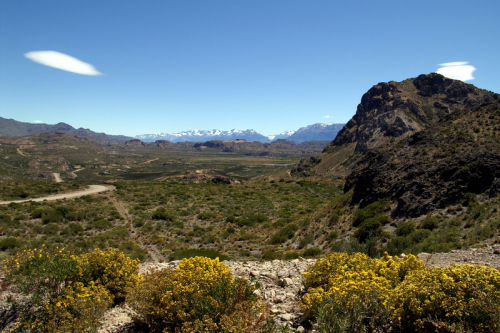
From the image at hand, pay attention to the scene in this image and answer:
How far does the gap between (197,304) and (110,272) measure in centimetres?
341

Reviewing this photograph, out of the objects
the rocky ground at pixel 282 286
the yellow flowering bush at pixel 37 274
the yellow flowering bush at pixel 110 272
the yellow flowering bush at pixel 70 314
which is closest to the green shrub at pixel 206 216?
the rocky ground at pixel 282 286

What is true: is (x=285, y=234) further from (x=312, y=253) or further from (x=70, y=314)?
(x=70, y=314)

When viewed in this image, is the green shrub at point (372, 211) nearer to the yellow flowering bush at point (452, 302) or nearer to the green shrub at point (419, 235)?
the green shrub at point (419, 235)

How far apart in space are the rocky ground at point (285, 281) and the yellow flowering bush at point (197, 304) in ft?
2.35

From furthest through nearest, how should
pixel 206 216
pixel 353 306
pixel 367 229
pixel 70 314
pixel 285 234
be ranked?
pixel 206 216 → pixel 285 234 → pixel 367 229 → pixel 70 314 → pixel 353 306

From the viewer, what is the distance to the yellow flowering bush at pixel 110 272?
21.9ft

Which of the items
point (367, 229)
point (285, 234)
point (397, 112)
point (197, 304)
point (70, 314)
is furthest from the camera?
point (397, 112)

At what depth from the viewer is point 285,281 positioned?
770cm

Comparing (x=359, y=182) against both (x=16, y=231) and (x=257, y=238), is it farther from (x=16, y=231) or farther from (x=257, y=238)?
(x=16, y=231)

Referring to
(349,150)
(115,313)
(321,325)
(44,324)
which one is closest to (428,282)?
(321,325)

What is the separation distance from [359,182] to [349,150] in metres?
84.1

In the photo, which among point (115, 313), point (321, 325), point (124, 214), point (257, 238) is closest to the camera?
point (321, 325)

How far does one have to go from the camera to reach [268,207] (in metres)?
30.7

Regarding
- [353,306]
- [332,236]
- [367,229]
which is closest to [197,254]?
[332,236]
